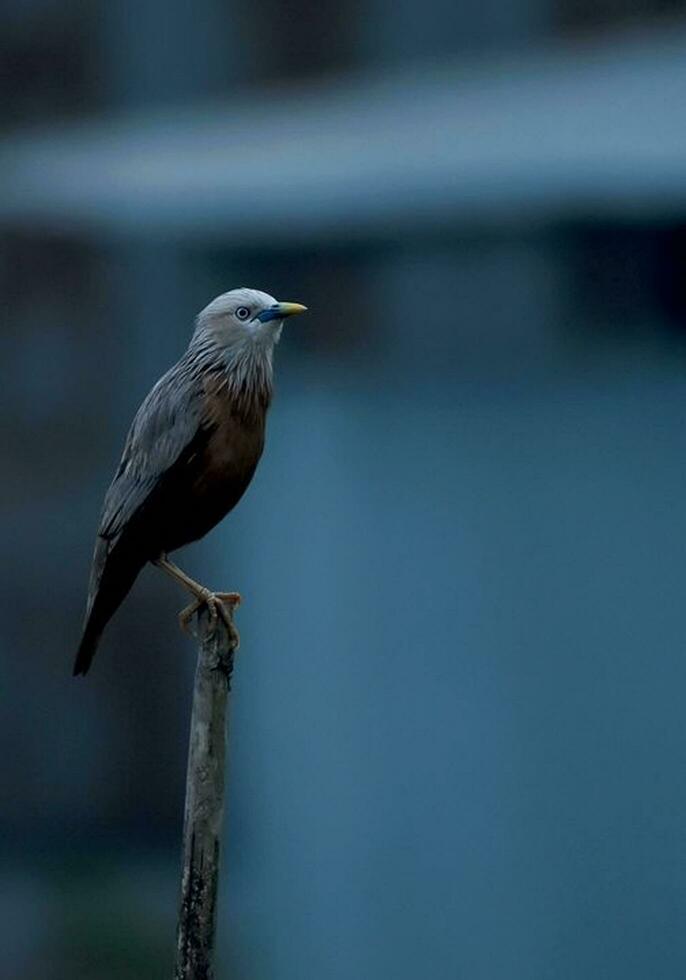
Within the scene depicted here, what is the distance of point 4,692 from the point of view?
19.7 feet

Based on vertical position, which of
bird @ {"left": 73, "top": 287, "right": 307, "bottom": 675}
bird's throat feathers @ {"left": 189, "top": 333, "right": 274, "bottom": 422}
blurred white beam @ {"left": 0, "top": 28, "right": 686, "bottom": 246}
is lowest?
bird @ {"left": 73, "top": 287, "right": 307, "bottom": 675}

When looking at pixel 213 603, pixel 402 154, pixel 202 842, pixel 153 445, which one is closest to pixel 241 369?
pixel 153 445

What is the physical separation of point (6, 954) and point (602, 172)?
3220mm

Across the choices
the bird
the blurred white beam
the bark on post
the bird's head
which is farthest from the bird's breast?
the blurred white beam

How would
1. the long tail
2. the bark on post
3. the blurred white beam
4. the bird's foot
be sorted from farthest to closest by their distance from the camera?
the blurred white beam, the long tail, the bird's foot, the bark on post

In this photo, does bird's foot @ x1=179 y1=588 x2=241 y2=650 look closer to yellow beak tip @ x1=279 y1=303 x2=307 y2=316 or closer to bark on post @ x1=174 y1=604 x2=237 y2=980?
bark on post @ x1=174 y1=604 x2=237 y2=980

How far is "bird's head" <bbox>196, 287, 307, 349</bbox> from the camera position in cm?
386

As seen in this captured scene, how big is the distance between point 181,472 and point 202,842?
0.83 m

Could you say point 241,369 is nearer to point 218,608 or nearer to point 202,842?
point 218,608

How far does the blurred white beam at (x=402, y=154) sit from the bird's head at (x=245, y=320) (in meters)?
1.77

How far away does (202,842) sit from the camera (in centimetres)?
318

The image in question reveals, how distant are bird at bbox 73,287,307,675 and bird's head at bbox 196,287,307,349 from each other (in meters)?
0.02

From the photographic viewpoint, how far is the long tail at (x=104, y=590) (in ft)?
12.1

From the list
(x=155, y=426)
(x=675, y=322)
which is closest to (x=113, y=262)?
(x=675, y=322)
